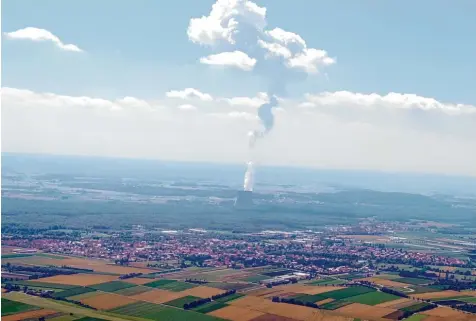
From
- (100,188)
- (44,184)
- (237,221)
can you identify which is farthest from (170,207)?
(44,184)

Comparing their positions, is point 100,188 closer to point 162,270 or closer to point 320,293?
point 162,270

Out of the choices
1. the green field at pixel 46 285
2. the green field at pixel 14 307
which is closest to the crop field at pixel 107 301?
the green field at pixel 14 307

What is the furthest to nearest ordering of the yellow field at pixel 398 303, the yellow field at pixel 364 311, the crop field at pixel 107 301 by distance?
1. the yellow field at pixel 398 303
2. the crop field at pixel 107 301
3. the yellow field at pixel 364 311

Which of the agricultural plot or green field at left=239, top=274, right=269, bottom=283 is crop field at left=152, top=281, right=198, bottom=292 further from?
green field at left=239, top=274, right=269, bottom=283

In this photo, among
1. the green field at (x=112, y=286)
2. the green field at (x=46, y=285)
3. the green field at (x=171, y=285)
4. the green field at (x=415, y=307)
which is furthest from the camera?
the green field at (x=171, y=285)

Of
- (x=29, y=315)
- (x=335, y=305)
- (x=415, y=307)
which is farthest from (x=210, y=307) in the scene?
(x=415, y=307)

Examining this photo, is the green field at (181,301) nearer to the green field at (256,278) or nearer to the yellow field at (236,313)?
the yellow field at (236,313)
